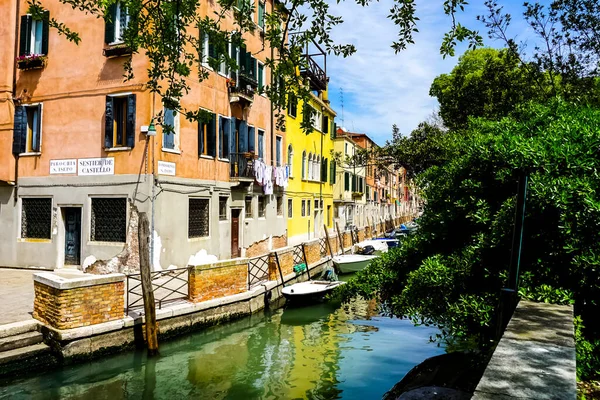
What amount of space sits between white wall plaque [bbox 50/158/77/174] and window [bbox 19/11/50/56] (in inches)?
140

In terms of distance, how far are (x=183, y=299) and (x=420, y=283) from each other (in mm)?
7129

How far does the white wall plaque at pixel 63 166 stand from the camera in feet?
44.3

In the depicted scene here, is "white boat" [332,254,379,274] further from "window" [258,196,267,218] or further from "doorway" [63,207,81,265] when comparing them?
"doorway" [63,207,81,265]

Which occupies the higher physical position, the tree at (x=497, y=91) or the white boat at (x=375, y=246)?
the tree at (x=497, y=91)

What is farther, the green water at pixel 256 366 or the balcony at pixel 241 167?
the balcony at pixel 241 167

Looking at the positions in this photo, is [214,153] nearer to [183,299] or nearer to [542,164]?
[183,299]

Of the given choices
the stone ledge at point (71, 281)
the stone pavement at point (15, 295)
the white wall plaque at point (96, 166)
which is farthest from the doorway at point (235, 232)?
the stone ledge at point (71, 281)

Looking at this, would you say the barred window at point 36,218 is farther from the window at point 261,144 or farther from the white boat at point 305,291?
the window at point 261,144

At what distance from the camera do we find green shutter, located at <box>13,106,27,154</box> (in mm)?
14188

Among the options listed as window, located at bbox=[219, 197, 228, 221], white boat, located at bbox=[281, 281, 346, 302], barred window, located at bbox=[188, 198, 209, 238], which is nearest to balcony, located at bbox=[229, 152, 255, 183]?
window, located at bbox=[219, 197, 228, 221]

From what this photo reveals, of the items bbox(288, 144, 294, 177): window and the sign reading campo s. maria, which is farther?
bbox(288, 144, 294, 177): window

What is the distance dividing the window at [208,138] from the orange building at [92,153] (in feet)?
0.11

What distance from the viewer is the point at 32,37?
46.7ft

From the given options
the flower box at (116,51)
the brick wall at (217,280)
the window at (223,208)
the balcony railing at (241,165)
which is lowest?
the brick wall at (217,280)
